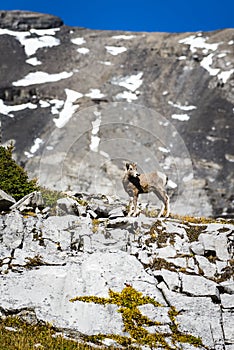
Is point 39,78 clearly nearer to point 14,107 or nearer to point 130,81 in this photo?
point 14,107

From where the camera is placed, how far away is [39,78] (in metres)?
80.8

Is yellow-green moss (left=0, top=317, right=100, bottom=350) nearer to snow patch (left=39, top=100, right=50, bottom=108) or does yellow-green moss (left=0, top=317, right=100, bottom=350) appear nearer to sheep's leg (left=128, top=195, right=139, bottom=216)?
sheep's leg (left=128, top=195, right=139, bottom=216)

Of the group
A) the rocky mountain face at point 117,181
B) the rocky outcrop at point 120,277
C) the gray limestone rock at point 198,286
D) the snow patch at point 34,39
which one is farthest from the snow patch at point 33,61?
the gray limestone rock at point 198,286

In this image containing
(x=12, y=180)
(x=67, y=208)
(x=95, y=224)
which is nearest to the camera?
(x=95, y=224)

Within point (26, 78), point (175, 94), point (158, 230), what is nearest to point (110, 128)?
point (175, 94)

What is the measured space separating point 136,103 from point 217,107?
45.7ft

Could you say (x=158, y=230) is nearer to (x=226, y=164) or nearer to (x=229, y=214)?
(x=229, y=214)

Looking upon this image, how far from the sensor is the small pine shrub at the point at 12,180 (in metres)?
19.9

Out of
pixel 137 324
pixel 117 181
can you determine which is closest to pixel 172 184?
pixel 117 181

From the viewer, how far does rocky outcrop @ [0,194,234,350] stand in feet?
38.2

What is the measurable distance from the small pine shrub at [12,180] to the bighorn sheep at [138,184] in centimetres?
486

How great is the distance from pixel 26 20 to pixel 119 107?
43.8 m

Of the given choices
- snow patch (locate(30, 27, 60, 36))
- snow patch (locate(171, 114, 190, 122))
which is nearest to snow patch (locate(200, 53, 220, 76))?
snow patch (locate(171, 114, 190, 122))

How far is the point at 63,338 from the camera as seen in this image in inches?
429
